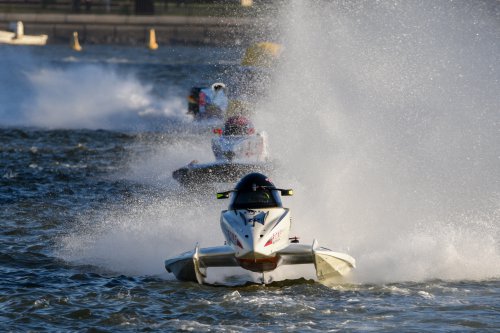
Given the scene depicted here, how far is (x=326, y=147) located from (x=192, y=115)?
1629 cm

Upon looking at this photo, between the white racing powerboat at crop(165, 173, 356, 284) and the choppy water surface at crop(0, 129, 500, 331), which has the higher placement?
the white racing powerboat at crop(165, 173, 356, 284)

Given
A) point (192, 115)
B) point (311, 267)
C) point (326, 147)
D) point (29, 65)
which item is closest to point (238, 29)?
point (29, 65)

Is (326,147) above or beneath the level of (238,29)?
beneath

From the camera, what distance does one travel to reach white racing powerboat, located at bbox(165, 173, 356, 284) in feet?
52.8

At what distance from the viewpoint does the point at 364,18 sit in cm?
3394

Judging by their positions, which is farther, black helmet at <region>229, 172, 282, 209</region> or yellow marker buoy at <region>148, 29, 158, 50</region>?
yellow marker buoy at <region>148, 29, 158, 50</region>

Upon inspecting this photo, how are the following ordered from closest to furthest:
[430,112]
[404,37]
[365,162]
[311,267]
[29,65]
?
[311,267] < [365,162] < [430,112] < [404,37] < [29,65]

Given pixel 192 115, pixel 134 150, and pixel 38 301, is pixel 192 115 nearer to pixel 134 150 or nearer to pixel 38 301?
pixel 134 150

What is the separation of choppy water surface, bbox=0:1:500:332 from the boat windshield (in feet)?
3.65

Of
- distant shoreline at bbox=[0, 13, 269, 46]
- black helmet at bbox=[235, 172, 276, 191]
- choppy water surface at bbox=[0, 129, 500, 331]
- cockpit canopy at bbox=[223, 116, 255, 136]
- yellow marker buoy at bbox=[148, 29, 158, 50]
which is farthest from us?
distant shoreline at bbox=[0, 13, 269, 46]

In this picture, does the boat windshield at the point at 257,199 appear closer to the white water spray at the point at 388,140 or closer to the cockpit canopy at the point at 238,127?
the white water spray at the point at 388,140

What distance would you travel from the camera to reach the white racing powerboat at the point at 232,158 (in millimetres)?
26672

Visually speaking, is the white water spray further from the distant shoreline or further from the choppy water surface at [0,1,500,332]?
the distant shoreline

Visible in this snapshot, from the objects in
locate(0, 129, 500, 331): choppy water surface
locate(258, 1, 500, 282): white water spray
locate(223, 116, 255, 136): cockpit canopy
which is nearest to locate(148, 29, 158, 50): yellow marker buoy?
locate(258, 1, 500, 282): white water spray
